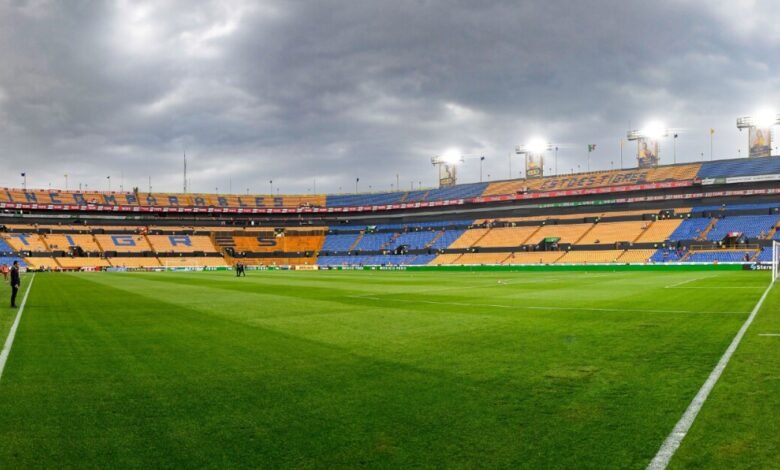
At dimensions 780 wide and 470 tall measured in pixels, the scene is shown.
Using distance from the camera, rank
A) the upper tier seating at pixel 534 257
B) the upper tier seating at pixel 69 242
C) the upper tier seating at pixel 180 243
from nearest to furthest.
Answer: the upper tier seating at pixel 534 257
the upper tier seating at pixel 69 242
the upper tier seating at pixel 180 243

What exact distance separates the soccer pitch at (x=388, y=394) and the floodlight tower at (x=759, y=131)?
7850cm

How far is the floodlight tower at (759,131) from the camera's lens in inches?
2980

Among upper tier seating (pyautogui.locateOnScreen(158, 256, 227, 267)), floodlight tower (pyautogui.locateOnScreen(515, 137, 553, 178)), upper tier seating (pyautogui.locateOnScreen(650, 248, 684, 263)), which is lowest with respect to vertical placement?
upper tier seating (pyautogui.locateOnScreen(158, 256, 227, 267))

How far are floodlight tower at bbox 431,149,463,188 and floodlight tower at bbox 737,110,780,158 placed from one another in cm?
4936

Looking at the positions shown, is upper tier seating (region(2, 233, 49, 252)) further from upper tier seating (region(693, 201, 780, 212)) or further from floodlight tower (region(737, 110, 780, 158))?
floodlight tower (region(737, 110, 780, 158))

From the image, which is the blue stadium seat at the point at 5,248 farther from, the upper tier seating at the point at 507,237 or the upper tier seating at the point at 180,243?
the upper tier seating at the point at 507,237

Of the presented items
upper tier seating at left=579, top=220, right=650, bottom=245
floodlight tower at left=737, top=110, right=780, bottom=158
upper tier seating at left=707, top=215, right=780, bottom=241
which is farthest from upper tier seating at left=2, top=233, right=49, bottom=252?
floodlight tower at left=737, top=110, right=780, bottom=158

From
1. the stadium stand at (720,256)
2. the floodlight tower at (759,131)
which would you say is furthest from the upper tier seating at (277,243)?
the floodlight tower at (759,131)

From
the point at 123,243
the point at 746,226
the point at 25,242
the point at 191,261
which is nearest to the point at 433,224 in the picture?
the point at 191,261

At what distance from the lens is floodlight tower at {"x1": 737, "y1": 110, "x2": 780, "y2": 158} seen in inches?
2980

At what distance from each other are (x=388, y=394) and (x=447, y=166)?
345 feet

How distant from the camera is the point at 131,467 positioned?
4465 mm

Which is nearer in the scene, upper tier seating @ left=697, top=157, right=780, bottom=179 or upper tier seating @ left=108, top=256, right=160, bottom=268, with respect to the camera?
upper tier seating @ left=697, top=157, right=780, bottom=179

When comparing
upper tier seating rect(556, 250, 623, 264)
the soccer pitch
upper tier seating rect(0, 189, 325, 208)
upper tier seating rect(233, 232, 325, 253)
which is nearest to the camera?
the soccer pitch
